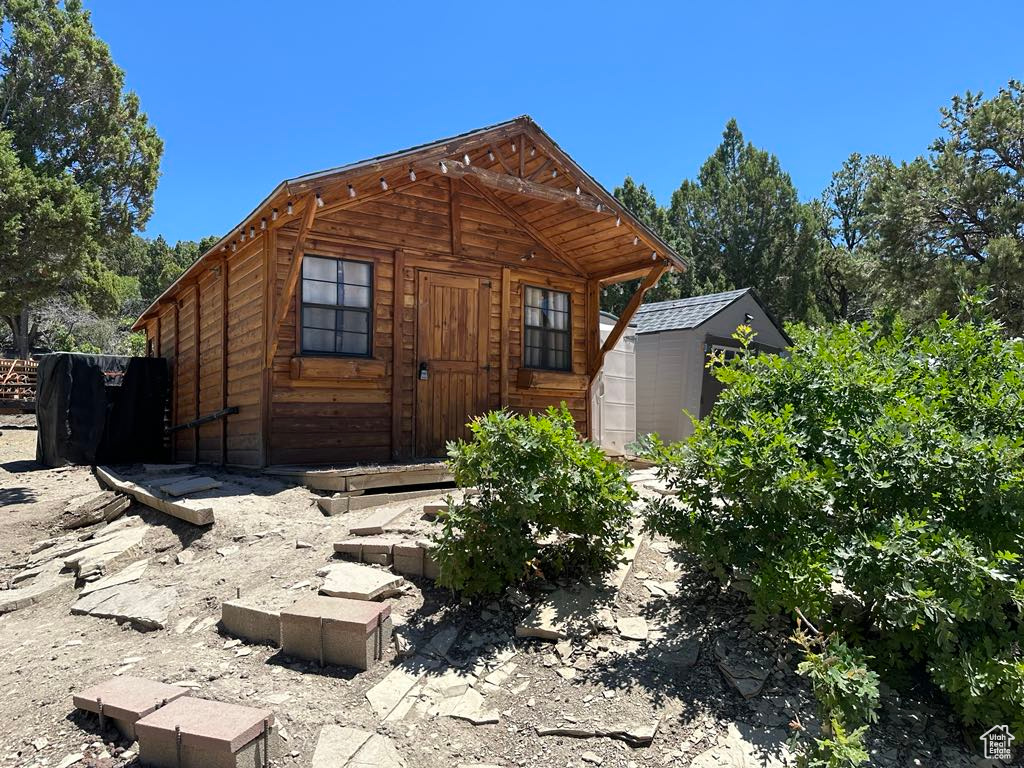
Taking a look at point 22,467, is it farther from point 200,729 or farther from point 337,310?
point 200,729

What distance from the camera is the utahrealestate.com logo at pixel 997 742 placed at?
2.70 metres

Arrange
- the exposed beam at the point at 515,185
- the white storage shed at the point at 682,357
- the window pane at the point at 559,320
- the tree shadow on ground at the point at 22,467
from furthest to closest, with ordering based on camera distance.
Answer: the white storage shed at the point at 682,357 → the tree shadow on ground at the point at 22,467 → the window pane at the point at 559,320 → the exposed beam at the point at 515,185

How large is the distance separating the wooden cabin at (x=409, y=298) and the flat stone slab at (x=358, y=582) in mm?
3411

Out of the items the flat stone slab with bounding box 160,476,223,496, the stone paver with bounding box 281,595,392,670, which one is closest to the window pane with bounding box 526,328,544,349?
the flat stone slab with bounding box 160,476,223,496

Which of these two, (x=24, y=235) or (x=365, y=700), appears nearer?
(x=365, y=700)

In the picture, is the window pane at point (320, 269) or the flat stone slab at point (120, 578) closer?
the flat stone slab at point (120, 578)

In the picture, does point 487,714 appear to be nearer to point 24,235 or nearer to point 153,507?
point 153,507

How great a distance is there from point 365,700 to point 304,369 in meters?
4.81

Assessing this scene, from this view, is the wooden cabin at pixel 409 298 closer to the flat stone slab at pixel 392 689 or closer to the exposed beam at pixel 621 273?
the exposed beam at pixel 621 273

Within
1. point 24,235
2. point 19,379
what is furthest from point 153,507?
point 19,379

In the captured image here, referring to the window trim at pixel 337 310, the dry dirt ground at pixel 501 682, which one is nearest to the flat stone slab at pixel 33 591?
the dry dirt ground at pixel 501 682

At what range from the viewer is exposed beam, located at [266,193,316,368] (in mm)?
6520

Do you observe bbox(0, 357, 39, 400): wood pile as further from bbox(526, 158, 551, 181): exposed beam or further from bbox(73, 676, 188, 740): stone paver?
bbox(73, 676, 188, 740): stone paver

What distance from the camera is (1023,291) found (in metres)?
14.4
